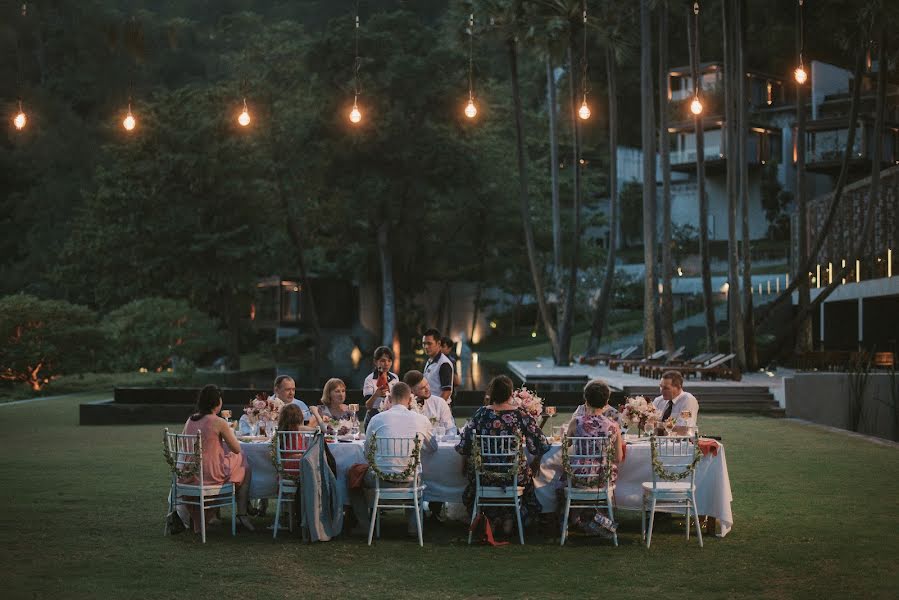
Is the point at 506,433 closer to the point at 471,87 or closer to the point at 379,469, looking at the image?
the point at 379,469

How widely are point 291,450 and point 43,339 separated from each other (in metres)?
19.9

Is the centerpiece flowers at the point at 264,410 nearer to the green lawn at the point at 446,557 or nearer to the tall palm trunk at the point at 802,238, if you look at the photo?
the green lawn at the point at 446,557

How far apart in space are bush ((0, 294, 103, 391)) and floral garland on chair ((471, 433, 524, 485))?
20.5 meters

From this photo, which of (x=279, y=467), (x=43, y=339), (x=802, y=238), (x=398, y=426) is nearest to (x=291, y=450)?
(x=279, y=467)

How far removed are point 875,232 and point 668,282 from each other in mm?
5928

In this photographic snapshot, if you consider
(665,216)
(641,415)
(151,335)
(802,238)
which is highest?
(665,216)

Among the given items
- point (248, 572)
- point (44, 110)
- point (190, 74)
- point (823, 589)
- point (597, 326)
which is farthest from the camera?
point (190, 74)

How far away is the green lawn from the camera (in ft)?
24.9

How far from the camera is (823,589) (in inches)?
298

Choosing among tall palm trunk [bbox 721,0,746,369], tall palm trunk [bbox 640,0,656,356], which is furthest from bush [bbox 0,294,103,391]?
tall palm trunk [bbox 721,0,746,369]

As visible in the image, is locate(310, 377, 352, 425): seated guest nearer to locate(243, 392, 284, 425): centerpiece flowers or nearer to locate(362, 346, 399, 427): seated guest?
locate(243, 392, 284, 425): centerpiece flowers

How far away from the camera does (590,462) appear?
905cm

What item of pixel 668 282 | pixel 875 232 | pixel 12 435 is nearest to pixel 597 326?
pixel 668 282

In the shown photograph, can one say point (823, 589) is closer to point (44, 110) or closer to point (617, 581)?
point (617, 581)
